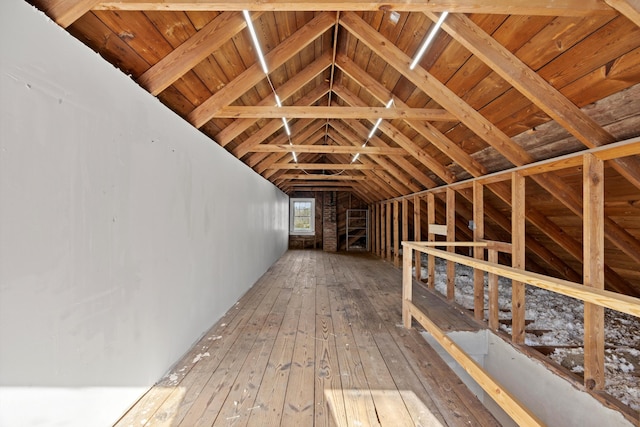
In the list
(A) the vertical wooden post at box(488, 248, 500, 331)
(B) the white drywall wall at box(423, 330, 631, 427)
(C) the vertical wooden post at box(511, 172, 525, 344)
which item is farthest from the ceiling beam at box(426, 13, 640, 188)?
(B) the white drywall wall at box(423, 330, 631, 427)

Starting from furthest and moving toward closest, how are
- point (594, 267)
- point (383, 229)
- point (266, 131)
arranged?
point (383, 229) → point (266, 131) → point (594, 267)

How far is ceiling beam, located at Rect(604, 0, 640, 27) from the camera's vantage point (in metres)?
1.34

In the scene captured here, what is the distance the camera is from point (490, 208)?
413cm

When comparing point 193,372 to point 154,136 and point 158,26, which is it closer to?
point 154,136

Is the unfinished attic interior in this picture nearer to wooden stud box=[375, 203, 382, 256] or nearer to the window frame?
wooden stud box=[375, 203, 382, 256]

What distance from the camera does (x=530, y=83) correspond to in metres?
1.94

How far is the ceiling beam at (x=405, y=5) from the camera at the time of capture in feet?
4.79

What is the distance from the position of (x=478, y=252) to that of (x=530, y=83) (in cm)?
201

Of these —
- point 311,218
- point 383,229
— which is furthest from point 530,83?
point 311,218

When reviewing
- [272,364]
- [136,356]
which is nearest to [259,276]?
[272,364]

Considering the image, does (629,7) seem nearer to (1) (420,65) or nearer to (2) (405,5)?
(2) (405,5)

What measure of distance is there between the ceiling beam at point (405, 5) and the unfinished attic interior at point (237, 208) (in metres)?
0.01

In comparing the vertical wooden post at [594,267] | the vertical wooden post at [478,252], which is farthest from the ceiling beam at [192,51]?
the vertical wooden post at [478,252]

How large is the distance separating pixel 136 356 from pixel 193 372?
1.60ft
